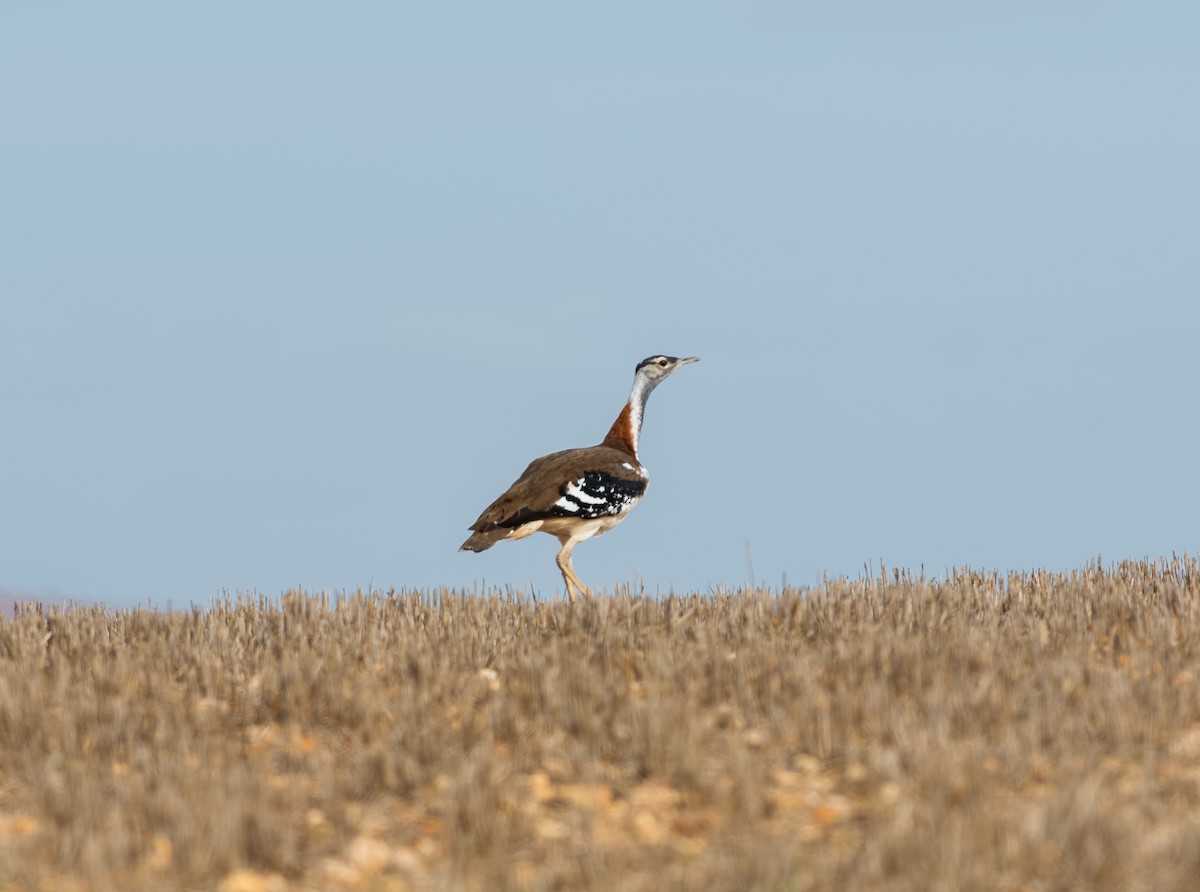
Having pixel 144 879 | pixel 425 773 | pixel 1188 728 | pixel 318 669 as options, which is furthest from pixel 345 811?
pixel 1188 728

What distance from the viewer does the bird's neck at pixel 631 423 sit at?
46.8 feet

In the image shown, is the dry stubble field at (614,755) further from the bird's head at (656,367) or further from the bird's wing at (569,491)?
the bird's head at (656,367)

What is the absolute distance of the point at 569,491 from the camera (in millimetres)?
12742

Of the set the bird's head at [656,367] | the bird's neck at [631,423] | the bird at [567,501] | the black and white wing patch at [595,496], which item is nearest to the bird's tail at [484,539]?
the bird at [567,501]

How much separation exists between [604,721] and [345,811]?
4.61 ft

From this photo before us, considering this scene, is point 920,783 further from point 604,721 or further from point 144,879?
point 144,879

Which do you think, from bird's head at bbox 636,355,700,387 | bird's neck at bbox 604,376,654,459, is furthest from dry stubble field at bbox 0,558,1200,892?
bird's head at bbox 636,355,700,387

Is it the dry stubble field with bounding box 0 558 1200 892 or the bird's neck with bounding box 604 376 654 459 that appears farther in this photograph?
the bird's neck with bounding box 604 376 654 459

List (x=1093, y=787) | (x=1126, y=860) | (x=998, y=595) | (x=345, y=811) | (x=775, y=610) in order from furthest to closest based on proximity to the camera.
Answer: (x=998, y=595) → (x=775, y=610) → (x=345, y=811) → (x=1093, y=787) → (x=1126, y=860)

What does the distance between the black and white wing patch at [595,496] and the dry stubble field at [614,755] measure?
2861 millimetres

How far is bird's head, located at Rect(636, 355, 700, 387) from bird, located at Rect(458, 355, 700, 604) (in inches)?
42.8

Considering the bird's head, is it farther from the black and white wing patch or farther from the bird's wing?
the black and white wing patch

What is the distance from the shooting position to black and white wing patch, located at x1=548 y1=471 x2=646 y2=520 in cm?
1273

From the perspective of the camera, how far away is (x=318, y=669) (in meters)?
7.75
